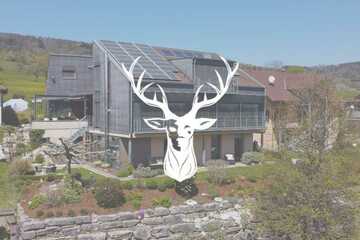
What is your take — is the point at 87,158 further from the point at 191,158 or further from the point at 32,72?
the point at 32,72

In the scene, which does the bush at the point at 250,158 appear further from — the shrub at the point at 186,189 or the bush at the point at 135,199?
the bush at the point at 135,199

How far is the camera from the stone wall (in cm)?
1661

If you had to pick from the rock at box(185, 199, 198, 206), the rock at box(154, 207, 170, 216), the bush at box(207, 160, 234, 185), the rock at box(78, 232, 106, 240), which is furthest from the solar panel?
the rock at box(78, 232, 106, 240)

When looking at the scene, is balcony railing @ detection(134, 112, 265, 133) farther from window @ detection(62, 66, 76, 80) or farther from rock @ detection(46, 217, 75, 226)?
rock @ detection(46, 217, 75, 226)

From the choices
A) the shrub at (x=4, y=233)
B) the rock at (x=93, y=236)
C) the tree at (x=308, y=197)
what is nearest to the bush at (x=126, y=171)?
the rock at (x=93, y=236)

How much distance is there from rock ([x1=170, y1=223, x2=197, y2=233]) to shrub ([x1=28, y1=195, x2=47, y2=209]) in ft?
19.4

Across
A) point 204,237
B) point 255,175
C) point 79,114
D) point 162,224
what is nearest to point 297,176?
point 204,237

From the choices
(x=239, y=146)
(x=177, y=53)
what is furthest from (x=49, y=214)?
(x=177, y=53)

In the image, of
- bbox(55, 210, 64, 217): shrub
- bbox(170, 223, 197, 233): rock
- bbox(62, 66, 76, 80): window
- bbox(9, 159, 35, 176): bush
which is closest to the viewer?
bbox(55, 210, 64, 217): shrub

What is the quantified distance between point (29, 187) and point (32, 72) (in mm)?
70733

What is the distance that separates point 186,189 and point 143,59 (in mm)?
13115

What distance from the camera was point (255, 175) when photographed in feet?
80.9

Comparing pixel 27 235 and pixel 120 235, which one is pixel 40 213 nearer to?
pixel 27 235

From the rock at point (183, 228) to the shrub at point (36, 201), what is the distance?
5.90m
